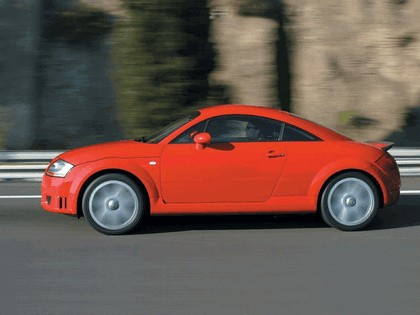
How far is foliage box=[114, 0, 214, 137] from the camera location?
1530 cm

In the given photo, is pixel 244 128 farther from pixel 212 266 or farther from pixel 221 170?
pixel 212 266

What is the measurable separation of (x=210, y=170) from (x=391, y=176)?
73.7 inches

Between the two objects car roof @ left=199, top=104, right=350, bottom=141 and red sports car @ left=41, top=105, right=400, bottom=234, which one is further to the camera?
car roof @ left=199, top=104, right=350, bottom=141

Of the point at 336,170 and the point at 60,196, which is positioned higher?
the point at 336,170

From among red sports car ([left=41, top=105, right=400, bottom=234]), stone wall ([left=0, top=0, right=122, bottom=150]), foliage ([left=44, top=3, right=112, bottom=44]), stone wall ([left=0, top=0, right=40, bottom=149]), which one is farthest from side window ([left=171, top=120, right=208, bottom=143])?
foliage ([left=44, top=3, right=112, bottom=44])

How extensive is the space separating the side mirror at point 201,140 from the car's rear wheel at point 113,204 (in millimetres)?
730

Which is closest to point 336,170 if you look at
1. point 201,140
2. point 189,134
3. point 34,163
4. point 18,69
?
point 201,140

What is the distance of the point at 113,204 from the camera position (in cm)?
848

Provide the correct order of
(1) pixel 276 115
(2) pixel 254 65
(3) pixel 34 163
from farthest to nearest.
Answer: (2) pixel 254 65
(3) pixel 34 163
(1) pixel 276 115

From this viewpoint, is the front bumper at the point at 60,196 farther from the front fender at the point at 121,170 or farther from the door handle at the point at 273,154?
the door handle at the point at 273,154

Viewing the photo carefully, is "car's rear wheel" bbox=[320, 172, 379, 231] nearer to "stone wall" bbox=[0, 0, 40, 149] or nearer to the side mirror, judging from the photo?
the side mirror

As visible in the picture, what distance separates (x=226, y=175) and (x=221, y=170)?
71 millimetres

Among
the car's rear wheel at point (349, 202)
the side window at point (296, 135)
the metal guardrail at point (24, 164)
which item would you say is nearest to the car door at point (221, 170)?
the side window at point (296, 135)

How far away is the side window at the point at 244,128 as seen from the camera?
28.5 feet
